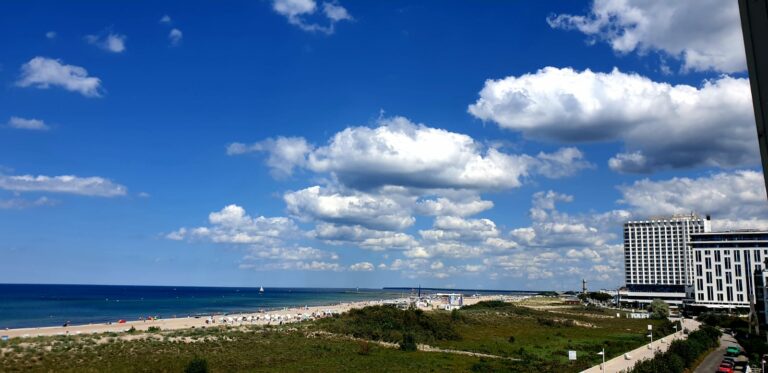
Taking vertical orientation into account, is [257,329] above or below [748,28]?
below

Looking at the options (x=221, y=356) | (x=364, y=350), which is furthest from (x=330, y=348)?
(x=221, y=356)

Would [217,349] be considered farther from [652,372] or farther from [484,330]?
[484,330]

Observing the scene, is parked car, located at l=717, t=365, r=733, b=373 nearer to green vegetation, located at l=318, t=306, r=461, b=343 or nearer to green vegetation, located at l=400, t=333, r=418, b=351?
green vegetation, located at l=400, t=333, r=418, b=351

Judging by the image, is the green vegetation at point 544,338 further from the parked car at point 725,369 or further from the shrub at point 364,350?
the shrub at point 364,350

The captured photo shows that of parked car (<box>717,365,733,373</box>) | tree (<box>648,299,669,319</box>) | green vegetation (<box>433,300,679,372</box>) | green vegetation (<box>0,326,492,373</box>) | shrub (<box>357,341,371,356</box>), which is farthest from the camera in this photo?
tree (<box>648,299,669,319</box>)

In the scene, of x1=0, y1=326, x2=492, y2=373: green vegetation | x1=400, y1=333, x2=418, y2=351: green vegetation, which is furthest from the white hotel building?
x1=0, y1=326, x2=492, y2=373: green vegetation

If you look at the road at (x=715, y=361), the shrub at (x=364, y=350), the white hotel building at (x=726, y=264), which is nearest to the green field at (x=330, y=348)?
the shrub at (x=364, y=350)

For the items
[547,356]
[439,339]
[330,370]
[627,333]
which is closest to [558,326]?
[627,333]
